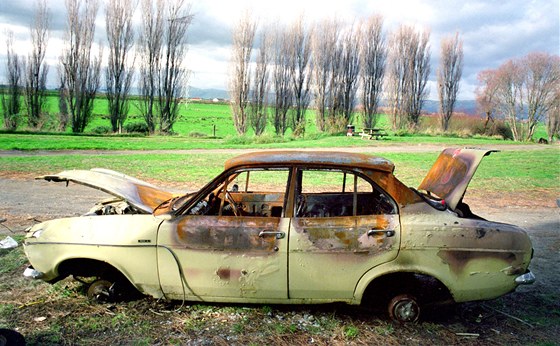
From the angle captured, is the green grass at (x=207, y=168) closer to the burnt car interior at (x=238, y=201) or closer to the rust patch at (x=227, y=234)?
the burnt car interior at (x=238, y=201)

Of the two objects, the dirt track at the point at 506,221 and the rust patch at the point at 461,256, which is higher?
the rust patch at the point at 461,256

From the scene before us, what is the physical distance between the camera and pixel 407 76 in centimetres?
4062

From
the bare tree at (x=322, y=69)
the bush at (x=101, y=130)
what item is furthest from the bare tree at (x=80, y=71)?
the bare tree at (x=322, y=69)

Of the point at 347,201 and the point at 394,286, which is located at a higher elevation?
the point at 347,201

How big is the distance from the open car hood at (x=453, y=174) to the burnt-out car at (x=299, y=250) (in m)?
0.02

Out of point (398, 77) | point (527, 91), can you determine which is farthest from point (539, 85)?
point (398, 77)

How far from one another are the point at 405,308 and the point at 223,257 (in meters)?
1.67

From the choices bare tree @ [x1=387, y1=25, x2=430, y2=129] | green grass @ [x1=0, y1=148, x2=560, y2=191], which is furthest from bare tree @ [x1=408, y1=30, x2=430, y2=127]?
green grass @ [x1=0, y1=148, x2=560, y2=191]

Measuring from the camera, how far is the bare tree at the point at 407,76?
131ft

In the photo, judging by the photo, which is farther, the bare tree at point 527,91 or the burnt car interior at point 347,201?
the bare tree at point 527,91

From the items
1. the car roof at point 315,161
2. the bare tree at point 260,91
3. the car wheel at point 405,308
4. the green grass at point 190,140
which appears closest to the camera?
the car wheel at point 405,308

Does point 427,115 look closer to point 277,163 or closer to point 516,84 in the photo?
point 516,84

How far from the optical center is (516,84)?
39.4 meters

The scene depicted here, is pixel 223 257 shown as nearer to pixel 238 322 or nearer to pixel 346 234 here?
pixel 238 322
